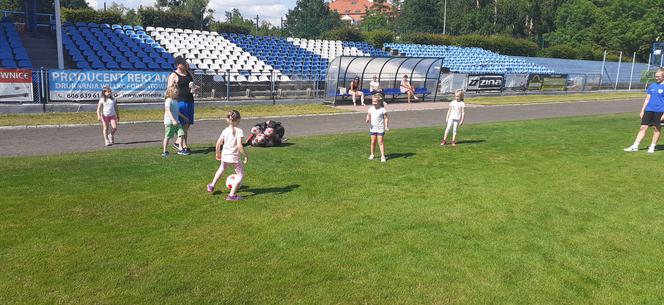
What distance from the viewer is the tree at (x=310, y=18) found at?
88.5 m

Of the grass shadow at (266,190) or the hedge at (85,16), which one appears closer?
the grass shadow at (266,190)

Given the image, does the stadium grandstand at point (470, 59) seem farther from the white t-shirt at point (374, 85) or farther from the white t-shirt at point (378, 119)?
the white t-shirt at point (378, 119)

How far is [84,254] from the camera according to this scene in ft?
18.1

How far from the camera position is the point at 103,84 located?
20203 millimetres

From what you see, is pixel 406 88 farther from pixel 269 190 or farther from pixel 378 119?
pixel 269 190

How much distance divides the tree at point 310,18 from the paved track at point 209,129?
6506cm

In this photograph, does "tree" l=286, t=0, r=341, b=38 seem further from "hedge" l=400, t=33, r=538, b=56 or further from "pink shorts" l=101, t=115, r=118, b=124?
"pink shorts" l=101, t=115, r=118, b=124

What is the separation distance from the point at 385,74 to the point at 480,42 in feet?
111

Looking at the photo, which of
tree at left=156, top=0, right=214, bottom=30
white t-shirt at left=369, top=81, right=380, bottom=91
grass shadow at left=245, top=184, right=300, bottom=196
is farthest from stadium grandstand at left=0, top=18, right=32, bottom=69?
tree at left=156, top=0, right=214, bottom=30

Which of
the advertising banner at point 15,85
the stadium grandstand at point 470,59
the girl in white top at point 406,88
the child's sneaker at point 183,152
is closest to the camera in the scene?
the child's sneaker at point 183,152

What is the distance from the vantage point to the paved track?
505 inches

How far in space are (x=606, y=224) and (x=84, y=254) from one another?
6.64 m

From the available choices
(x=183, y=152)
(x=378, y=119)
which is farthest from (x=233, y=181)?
(x=378, y=119)

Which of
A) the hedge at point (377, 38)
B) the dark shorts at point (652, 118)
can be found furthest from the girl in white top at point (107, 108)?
the hedge at point (377, 38)
